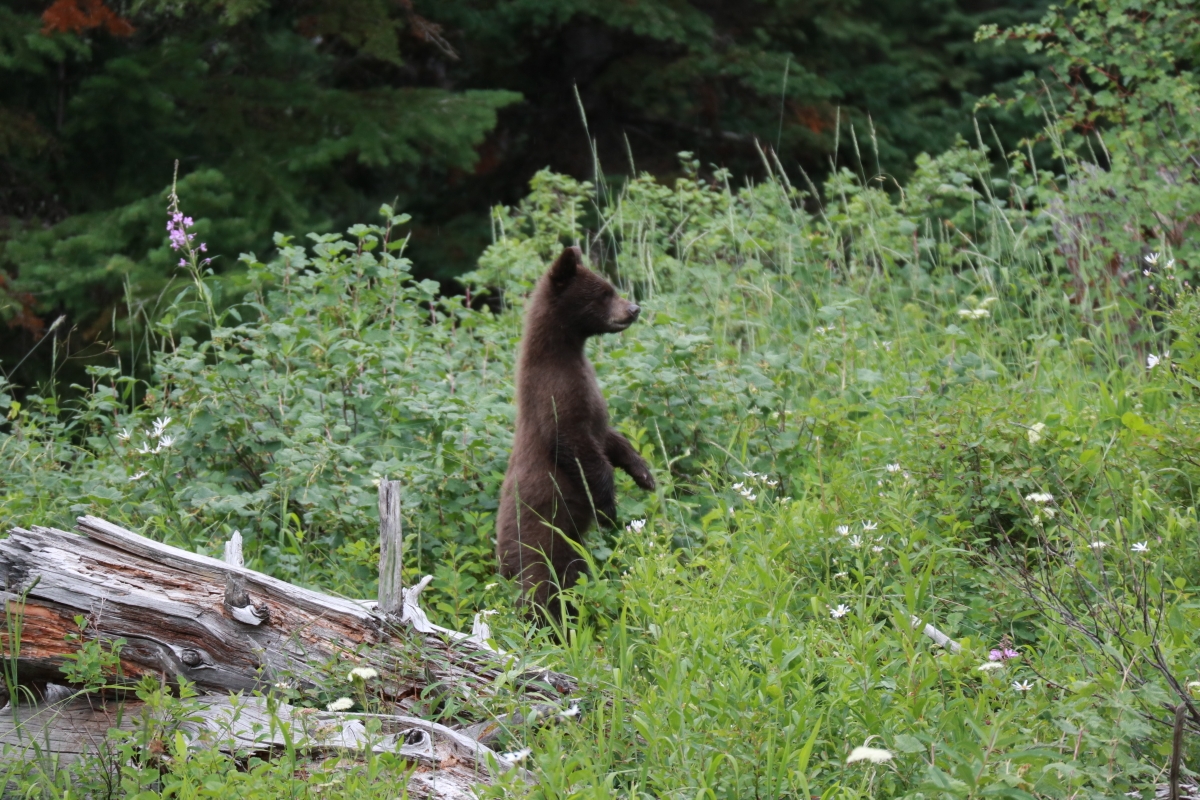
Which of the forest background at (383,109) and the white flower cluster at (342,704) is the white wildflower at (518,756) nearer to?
the white flower cluster at (342,704)

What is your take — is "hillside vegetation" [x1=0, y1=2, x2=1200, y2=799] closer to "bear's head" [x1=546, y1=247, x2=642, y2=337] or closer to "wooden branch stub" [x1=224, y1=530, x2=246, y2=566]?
"bear's head" [x1=546, y1=247, x2=642, y2=337]

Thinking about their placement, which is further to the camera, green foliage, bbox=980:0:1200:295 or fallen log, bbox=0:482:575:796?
green foliage, bbox=980:0:1200:295

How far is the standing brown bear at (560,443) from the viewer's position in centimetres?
462

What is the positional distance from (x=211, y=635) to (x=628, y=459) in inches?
78.6

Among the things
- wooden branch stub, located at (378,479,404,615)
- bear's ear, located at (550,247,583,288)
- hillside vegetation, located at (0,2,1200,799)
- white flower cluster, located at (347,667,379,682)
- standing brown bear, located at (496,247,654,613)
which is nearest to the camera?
hillside vegetation, located at (0,2,1200,799)

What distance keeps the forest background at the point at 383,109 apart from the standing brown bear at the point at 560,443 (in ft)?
7.88

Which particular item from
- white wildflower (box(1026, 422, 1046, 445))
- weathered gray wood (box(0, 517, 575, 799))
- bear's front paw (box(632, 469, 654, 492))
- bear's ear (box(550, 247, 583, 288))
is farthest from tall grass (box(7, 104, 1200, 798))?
bear's ear (box(550, 247, 583, 288))

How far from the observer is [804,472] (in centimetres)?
503

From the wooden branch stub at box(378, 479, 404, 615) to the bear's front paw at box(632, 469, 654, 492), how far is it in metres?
1.49

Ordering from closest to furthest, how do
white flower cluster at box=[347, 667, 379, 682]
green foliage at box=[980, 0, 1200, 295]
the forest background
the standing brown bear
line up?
1. white flower cluster at box=[347, 667, 379, 682]
2. the standing brown bear
3. green foliage at box=[980, 0, 1200, 295]
4. the forest background

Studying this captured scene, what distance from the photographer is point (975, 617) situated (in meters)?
3.80

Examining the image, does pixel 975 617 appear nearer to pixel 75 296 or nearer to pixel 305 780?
pixel 305 780

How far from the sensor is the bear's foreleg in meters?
4.85

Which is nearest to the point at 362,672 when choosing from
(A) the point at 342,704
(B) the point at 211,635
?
(A) the point at 342,704
